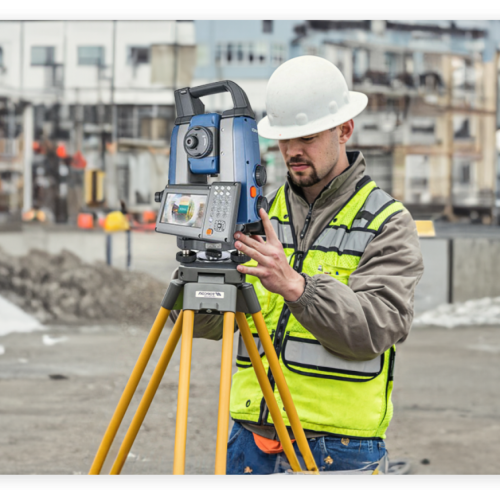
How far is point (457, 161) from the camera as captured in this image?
9102 millimetres

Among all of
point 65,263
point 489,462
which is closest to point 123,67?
point 65,263

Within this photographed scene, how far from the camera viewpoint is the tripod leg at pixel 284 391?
1770 mm

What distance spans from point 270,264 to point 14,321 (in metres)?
7.12

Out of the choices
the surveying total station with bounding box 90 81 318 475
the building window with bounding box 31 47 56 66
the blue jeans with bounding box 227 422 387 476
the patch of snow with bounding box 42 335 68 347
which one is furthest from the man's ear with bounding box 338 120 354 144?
the building window with bounding box 31 47 56 66

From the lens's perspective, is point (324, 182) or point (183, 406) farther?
point (324, 182)

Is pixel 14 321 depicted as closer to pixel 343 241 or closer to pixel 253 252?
pixel 343 241

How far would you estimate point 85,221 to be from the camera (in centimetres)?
920

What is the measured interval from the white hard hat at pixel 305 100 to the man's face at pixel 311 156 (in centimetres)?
3

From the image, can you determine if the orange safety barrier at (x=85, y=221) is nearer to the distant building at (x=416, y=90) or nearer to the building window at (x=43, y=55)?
the building window at (x=43, y=55)

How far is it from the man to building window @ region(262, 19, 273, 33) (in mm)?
6873

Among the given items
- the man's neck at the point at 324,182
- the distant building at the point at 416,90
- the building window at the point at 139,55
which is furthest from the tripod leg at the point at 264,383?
the building window at the point at 139,55

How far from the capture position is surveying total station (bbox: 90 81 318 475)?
1.67 metres

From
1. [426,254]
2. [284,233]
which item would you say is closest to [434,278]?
[426,254]

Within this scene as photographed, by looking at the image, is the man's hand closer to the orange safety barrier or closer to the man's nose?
the man's nose
